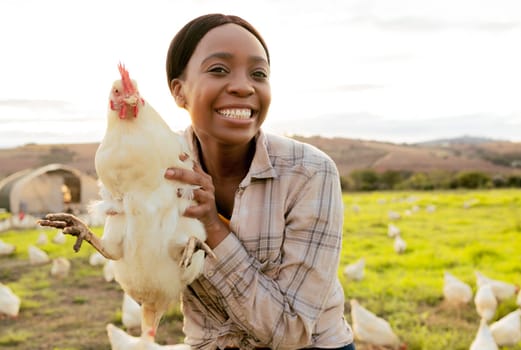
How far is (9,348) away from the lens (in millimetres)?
5316

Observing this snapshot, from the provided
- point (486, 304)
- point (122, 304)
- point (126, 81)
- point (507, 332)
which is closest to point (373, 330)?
point (507, 332)

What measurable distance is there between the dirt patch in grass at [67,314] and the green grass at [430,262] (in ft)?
7.27

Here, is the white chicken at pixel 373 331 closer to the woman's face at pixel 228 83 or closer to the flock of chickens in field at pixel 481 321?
the flock of chickens in field at pixel 481 321

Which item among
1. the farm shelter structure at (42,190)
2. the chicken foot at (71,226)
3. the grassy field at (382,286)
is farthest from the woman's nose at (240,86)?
the farm shelter structure at (42,190)

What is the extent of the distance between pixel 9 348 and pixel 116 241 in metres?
4.25

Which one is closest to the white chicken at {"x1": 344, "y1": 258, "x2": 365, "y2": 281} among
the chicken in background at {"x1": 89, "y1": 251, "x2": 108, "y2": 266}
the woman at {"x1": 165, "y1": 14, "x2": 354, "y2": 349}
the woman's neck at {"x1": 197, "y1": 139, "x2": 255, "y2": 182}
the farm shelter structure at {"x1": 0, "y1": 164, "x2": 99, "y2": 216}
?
the chicken in background at {"x1": 89, "y1": 251, "x2": 108, "y2": 266}

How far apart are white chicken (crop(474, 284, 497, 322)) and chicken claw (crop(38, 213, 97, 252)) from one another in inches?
191

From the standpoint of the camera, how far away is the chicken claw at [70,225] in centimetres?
167

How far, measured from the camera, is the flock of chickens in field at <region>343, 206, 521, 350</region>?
15.3 ft

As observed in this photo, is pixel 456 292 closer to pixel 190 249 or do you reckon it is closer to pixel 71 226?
pixel 190 249

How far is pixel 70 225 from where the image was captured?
1.69 meters

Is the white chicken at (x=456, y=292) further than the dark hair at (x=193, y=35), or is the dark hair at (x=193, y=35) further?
the white chicken at (x=456, y=292)

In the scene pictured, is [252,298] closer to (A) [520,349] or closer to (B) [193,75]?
(B) [193,75]

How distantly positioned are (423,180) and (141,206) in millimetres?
23521
